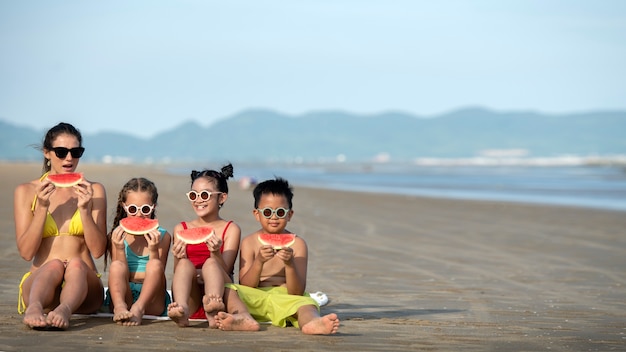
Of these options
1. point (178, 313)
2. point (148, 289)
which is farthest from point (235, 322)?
point (148, 289)

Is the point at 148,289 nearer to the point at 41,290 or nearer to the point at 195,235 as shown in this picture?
the point at 195,235

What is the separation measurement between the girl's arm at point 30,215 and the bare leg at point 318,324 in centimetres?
176

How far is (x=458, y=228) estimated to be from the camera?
1500 cm

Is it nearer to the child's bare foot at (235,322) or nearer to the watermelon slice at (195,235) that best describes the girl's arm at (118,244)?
the watermelon slice at (195,235)

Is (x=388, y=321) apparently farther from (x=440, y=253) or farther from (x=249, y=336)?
(x=440, y=253)

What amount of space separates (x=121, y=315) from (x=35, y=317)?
53 centimetres

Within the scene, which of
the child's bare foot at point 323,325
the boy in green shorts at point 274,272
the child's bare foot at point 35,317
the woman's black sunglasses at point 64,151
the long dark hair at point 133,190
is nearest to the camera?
the child's bare foot at point 35,317

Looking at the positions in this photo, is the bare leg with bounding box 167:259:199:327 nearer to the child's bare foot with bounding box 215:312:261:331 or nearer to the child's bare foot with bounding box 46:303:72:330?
the child's bare foot with bounding box 215:312:261:331

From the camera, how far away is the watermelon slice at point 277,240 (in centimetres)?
598

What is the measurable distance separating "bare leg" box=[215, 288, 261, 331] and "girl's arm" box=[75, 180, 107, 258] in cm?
89

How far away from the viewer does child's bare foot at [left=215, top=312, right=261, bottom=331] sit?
5.82 metres

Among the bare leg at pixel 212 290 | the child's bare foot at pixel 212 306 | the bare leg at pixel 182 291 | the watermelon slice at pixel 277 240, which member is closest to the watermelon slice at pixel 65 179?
the bare leg at pixel 182 291

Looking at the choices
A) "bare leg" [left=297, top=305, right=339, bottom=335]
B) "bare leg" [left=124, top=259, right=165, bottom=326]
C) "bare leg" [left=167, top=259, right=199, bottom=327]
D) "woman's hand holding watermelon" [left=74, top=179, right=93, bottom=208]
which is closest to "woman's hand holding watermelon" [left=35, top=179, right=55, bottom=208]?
"woman's hand holding watermelon" [left=74, top=179, right=93, bottom=208]

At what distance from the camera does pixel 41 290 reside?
19.1 feet
